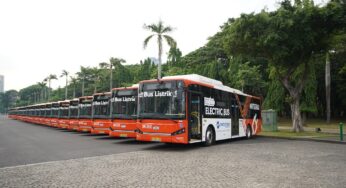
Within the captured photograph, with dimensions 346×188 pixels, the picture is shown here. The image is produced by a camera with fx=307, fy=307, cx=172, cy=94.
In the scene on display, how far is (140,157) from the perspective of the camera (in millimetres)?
11039

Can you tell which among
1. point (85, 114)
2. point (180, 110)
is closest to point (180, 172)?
point (180, 110)

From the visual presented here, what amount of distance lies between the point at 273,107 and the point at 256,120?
14771 mm

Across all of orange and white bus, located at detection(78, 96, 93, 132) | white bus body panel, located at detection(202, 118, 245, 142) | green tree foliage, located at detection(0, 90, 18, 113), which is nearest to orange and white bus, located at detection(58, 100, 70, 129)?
orange and white bus, located at detection(78, 96, 93, 132)

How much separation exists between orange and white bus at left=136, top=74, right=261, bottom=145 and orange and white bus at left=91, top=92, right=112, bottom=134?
6063 mm

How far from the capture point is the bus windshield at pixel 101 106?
19.3 m

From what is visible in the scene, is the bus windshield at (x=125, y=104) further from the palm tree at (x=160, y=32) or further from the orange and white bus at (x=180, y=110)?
the palm tree at (x=160, y=32)

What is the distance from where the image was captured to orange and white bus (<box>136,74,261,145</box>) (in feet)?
41.4

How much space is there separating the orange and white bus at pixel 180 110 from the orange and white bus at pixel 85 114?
9734 mm

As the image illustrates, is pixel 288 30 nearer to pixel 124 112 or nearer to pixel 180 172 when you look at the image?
pixel 124 112

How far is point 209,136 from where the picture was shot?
1488cm

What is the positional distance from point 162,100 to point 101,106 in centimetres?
793

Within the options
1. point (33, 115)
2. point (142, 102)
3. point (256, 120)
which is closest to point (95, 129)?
point (142, 102)

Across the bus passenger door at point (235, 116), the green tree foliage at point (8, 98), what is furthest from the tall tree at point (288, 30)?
the green tree foliage at point (8, 98)

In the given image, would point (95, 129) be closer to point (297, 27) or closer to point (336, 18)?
point (297, 27)
